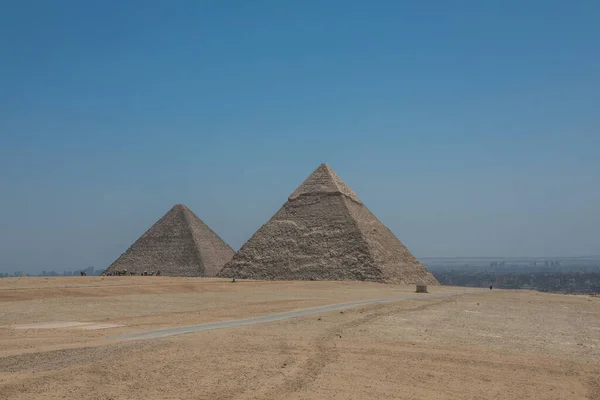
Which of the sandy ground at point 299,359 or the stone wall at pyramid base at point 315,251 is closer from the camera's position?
the sandy ground at point 299,359

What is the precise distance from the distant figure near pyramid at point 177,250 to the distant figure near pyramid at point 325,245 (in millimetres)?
8240

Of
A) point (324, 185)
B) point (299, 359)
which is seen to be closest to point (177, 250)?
point (324, 185)

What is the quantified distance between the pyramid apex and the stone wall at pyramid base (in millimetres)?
687

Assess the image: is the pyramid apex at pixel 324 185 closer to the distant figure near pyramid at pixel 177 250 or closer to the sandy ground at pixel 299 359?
the distant figure near pyramid at pixel 177 250

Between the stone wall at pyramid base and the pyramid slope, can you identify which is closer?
the stone wall at pyramid base

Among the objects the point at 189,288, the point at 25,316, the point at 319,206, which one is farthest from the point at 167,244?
the point at 25,316

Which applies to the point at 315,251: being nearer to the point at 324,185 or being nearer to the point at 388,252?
the point at 388,252

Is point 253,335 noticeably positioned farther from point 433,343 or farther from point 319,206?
point 319,206

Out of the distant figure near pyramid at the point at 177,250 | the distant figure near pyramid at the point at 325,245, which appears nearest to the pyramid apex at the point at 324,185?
the distant figure near pyramid at the point at 325,245

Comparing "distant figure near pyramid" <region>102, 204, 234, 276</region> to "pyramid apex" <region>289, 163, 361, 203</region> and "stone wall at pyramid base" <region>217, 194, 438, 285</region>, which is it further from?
"pyramid apex" <region>289, 163, 361, 203</region>

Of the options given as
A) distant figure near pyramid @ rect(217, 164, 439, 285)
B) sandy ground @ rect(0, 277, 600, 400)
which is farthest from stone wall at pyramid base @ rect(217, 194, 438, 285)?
sandy ground @ rect(0, 277, 600, 400)

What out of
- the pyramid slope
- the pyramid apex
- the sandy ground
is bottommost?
the sandy ground

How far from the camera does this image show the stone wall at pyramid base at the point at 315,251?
56.2 meters

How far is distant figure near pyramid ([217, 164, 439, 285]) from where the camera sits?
186 ft
